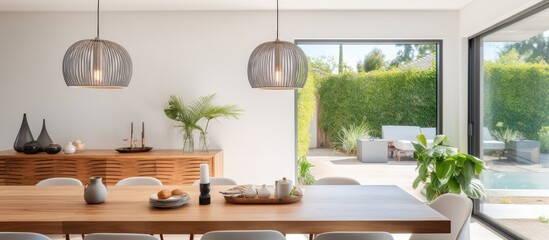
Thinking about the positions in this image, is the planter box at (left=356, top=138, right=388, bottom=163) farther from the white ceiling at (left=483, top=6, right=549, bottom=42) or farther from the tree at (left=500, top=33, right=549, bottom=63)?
the tree at (left=500, top=33, right=549, bottom=63)

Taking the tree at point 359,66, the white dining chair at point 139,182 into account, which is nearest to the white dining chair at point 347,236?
the white dining chair at point 139,182

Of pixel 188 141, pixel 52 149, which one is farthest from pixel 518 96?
pixel 52 149

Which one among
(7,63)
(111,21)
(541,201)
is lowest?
(541,201)

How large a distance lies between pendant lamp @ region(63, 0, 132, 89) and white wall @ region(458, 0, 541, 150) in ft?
11.4

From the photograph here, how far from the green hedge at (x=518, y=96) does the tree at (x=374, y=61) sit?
Result: 3.84 ft

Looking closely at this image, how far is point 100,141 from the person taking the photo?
4.95 meters

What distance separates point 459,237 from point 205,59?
3515 millimetres

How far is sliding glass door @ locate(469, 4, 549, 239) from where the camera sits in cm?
354

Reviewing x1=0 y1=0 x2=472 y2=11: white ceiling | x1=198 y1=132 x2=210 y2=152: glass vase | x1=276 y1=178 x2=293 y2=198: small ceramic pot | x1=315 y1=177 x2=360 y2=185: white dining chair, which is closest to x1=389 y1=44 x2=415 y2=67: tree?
x1=0 y1=0 x2=472 y2=11: white ceiling

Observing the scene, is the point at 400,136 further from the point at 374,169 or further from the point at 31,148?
the point at 31,148

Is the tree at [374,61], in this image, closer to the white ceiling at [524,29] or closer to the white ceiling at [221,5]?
the white ceiling at [221,5]

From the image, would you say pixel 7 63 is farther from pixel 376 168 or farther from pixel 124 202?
pixel 376 168

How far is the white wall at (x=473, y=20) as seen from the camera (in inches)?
149

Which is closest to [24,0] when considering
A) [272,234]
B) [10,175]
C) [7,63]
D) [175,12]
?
[7,63]
